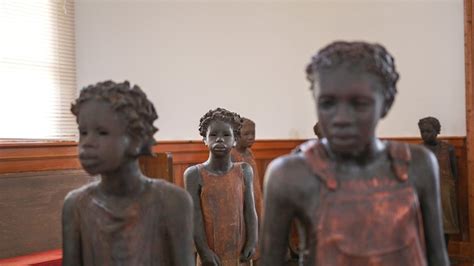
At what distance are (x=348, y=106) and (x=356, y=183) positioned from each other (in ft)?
0.87

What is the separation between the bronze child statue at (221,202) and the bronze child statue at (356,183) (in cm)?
247

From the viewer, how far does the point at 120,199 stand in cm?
280

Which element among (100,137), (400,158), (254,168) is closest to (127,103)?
(100,137)

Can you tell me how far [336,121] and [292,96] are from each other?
7.19 meters

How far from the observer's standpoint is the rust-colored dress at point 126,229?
2760 mm

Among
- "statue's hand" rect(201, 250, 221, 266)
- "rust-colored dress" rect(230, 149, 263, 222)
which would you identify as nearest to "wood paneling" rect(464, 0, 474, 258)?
"rust-colored dress" rect(230, 149, 263, 222)

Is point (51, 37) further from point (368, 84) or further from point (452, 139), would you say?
point (368, 84)

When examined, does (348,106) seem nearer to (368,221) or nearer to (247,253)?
(368,221)

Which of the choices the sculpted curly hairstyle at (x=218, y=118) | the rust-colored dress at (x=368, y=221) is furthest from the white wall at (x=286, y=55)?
the rust-colored dress at (x=368, y=221)

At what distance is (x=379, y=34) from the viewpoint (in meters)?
9.37

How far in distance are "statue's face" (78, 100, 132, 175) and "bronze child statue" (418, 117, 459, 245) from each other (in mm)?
6349

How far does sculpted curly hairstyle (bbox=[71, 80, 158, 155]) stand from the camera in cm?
268

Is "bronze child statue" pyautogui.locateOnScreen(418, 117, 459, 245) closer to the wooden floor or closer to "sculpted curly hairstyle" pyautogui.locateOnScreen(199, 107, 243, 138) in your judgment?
the wooden floor

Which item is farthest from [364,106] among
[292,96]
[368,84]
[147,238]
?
[292,96]
